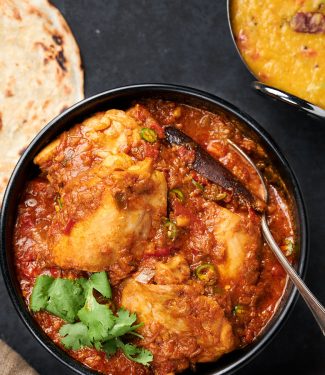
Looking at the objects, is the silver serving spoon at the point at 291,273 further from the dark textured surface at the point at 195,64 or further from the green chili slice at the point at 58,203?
the green chili slice at the point at 58,203

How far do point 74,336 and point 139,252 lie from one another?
63 cm

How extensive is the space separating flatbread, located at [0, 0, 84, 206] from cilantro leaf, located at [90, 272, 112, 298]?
1.29 metres

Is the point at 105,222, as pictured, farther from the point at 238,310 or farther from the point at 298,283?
the point at 298,283

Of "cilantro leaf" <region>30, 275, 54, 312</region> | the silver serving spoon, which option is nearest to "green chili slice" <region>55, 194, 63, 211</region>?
"cilantro leaf" <region>30, 275, 54, 312</region>

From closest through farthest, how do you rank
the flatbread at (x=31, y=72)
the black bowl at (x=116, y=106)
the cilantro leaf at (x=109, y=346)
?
the cilantro leaf at (x=109, y=346), the black bowl at (x=116, y=106), the flatbread at (x=31, y=72)

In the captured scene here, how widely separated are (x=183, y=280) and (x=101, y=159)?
2.88ft

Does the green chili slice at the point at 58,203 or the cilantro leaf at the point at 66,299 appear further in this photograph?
the green chili slice at the point at 58,203

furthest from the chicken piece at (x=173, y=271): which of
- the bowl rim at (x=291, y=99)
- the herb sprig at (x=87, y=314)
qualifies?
the bowl rim at (x=291, y=99)

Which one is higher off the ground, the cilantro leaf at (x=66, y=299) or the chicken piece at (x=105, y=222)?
the chicken piece at (x=105, y=222)

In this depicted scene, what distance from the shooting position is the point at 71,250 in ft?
10.7

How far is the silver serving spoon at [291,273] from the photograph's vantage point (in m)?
3.40

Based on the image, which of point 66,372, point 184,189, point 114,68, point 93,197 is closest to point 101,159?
point 93,197

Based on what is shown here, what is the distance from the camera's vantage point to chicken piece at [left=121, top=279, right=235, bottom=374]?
3295mm

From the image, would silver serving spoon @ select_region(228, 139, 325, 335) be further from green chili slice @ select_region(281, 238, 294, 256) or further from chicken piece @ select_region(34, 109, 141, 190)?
chicken piece @ select_region(34, 109, 141, 190)
